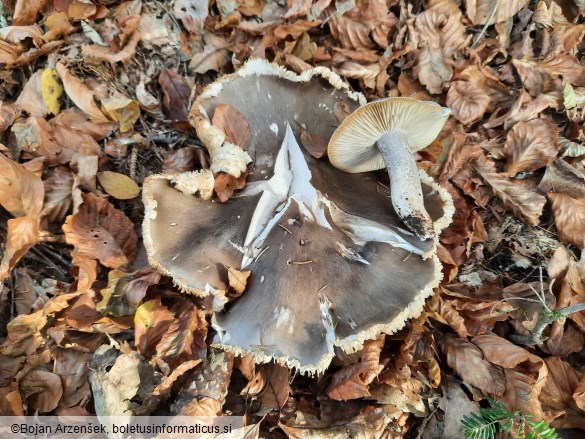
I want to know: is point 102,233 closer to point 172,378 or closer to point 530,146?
point 172,378

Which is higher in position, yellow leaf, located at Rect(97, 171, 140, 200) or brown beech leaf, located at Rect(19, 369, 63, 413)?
yellow leaf, located at Rect(97, 171, 140, 200)

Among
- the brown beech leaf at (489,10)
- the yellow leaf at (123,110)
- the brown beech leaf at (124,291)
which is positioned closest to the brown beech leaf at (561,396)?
the brown beech leaf at (124,291)

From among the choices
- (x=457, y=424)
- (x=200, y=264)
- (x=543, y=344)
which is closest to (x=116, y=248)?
(x=200, y=264)

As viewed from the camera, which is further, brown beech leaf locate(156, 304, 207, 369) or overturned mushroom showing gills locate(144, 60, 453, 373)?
brown beech leaf locate(156, 304, 207, 369)

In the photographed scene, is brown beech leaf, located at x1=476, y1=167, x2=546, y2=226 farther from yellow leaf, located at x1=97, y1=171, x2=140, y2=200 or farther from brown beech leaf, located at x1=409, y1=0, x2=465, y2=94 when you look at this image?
yellow leaf, located at x1=97, y1=171, x2=140, y2=200

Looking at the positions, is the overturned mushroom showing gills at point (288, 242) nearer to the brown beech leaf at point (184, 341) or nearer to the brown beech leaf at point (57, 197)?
the brown beech leaf at point (184, 341)

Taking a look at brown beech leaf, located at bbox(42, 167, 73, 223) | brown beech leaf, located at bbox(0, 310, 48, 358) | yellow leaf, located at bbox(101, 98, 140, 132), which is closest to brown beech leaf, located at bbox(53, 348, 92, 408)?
brown beech leaf, located at bbox(0, 310, 48, 358)

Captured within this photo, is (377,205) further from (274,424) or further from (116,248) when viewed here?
(116,248)
